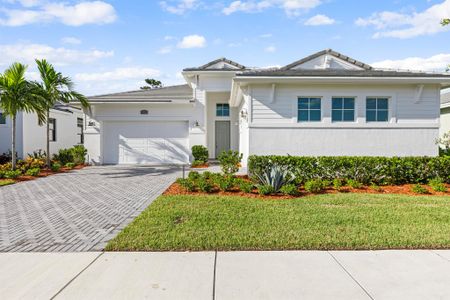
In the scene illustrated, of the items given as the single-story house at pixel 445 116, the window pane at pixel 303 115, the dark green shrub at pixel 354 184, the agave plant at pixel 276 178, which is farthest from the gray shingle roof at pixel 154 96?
the single-story house at pixel 445 116

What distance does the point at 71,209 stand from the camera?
6410 mm

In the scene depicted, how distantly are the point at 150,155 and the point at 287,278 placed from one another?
13118 millimetres

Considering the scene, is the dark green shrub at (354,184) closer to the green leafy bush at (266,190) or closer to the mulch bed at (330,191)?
the mulch bed at (330,191)

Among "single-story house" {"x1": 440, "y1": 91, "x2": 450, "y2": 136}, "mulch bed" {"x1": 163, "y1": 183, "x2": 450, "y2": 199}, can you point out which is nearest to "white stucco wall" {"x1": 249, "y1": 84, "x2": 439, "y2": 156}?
"mulch bed" {"x1": 163, "y1": 183, "x2": 450, "y2": 199}

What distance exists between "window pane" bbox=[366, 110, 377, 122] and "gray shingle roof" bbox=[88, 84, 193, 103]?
29.0 feet

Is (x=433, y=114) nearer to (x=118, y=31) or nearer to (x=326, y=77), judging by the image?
(x=326, y=77)

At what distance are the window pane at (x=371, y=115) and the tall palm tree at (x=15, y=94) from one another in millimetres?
13209

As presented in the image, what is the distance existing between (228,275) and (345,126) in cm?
841

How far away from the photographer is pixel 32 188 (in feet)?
29.8

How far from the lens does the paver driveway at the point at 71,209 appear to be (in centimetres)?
443

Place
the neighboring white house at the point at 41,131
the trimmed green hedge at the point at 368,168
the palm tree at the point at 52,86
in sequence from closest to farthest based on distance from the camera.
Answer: the trimmed green hedge at the point at 368,168
the palm tree at the point at 52,86
the neighboring white house at the point at 41,131

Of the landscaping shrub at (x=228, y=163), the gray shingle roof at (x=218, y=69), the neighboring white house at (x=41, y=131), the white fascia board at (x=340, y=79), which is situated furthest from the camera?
the gray shingle roof at (x=218, y=69)

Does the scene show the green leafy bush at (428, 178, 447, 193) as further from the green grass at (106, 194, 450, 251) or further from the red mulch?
the green grass at (106, 194, 450, 251)

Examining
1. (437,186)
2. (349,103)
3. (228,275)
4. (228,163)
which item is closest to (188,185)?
(228,163)
